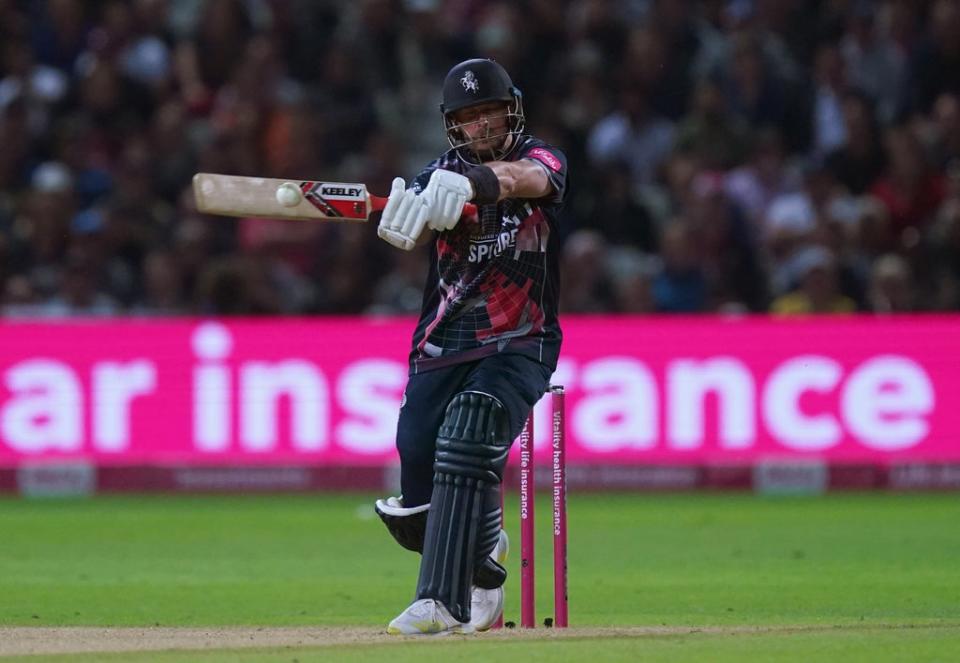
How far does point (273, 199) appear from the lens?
6.34m

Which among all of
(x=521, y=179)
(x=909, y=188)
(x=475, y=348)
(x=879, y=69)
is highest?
(x=879, y=69)

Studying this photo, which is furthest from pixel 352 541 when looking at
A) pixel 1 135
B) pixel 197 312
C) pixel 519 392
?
pixel 1 135

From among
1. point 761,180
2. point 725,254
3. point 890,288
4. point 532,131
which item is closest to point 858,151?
point 761,180

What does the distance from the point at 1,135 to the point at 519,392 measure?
10025 mm

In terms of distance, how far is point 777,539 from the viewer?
1092 centimetres

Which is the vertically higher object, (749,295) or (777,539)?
(749,295)

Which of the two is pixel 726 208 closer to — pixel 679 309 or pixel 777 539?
pixel 679 309

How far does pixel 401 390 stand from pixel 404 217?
23.8 feet

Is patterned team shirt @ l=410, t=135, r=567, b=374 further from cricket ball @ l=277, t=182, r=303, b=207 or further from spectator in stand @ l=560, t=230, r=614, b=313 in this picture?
spectator in stand @ l=560, t=230, r=614, b=313

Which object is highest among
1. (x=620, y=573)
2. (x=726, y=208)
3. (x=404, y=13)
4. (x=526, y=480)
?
(x=404, y=13)

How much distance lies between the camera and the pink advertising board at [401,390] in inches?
521

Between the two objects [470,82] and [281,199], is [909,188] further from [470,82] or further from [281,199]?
[281,199]

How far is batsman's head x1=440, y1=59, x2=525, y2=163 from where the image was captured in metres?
6.50

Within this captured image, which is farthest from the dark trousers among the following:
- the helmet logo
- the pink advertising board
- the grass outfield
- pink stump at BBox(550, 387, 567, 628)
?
the pink advertising board
